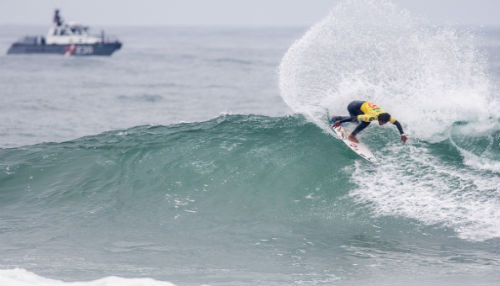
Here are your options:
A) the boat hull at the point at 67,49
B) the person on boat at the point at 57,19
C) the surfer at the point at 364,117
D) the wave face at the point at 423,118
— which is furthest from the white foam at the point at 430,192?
the person on boat at the point at 57,19

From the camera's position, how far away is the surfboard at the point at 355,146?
1248 cm

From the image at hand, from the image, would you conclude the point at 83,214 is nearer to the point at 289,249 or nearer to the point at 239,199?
the point at 239,199

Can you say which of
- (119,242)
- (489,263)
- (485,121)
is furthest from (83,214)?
(485,121)

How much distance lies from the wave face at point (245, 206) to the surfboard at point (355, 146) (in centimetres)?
20

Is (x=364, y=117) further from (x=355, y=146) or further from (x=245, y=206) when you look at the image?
(x=245, y=206)

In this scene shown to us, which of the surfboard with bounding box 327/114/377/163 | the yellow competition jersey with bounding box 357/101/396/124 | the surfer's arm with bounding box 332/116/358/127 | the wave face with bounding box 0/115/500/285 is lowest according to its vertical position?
the wave face with bounding box 0/115/500/285

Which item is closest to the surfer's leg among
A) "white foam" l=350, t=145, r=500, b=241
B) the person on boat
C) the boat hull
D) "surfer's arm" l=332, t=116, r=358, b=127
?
A: "surfer's arm" l=332, t=116, r=358, b=127

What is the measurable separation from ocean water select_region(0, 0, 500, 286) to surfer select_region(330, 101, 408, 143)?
0.59 meters

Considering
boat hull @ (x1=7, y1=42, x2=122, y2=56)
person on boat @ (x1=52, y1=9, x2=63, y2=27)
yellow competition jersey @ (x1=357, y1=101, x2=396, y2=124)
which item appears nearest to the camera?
yellow competition jersey @ (x1=357, y1=101, x2=396, y2=124)

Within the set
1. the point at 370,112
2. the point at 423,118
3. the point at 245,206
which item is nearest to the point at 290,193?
the point at 245,206

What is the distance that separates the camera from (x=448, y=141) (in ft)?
43.1

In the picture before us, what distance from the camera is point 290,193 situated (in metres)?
12.1

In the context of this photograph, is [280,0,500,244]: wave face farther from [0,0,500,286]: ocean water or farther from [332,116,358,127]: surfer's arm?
[332,116,358,127]: surfer's arm

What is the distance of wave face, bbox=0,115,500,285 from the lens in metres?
9.06
